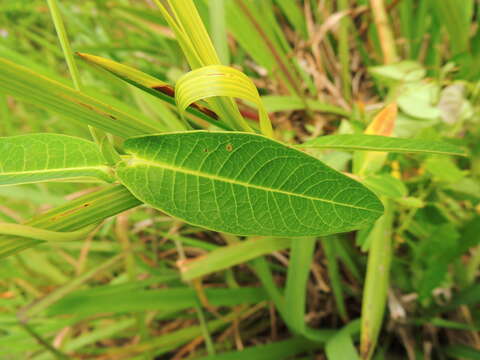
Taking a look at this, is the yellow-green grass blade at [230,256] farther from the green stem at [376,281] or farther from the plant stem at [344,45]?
the plant stem at [344,45]

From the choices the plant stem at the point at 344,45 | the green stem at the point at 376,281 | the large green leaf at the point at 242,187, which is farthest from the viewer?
the plant stem at the point at 344,45

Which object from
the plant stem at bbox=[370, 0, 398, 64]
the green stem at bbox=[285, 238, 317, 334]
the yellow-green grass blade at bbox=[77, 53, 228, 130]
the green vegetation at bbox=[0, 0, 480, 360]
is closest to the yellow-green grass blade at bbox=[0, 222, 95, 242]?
the green vegetation at bbox=[0, 0, 480, 360]

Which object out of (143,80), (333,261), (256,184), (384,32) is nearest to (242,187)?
(256,184)

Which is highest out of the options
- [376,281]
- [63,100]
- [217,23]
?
→ [217,23]

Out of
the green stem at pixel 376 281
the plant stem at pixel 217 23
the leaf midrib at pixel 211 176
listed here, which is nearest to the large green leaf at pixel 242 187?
the leaf midrib at pixel 211 176

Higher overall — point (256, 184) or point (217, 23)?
point (217, 23)

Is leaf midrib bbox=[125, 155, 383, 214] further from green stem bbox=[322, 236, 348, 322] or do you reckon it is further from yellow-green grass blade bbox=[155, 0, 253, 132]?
green stem bbox=[322, 236, 348, 322]

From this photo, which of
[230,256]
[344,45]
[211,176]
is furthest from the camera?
[344,45]

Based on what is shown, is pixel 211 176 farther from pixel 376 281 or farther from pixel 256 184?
pixel 376 281
